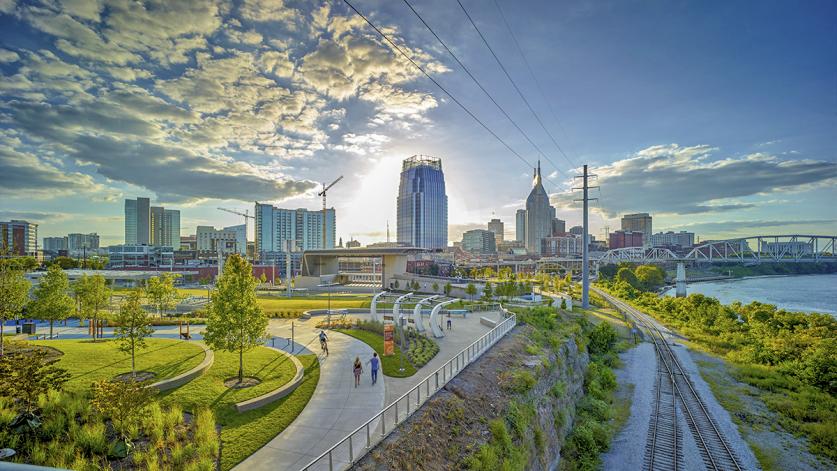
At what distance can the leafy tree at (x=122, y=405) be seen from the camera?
1058cm

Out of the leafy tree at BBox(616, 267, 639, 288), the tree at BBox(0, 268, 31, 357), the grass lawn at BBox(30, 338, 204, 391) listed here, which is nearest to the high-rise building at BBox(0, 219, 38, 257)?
the tree at BBox(0, 268, 31, 357)

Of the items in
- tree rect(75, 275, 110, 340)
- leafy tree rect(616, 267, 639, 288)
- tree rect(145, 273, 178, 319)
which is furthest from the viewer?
leafy tree rect(616, 267, 639, 288)

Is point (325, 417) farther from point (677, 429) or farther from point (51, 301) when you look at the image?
point (51, 301)

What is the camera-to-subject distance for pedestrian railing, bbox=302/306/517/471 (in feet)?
32.7

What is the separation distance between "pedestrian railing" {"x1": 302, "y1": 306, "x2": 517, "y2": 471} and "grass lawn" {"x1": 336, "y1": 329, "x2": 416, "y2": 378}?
2919mm

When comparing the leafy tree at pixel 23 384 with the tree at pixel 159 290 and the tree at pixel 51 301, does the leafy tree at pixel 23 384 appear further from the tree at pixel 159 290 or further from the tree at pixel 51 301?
the tree at pixel 159 290

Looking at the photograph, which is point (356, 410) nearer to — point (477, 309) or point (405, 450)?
point (405, 450)

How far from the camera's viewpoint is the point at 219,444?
11273 mm

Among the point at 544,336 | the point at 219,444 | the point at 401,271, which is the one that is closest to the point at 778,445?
the point at 544,336

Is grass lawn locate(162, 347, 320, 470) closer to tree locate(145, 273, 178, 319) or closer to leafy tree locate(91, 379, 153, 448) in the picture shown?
leafy tree locate(91, 379, 153, 448)

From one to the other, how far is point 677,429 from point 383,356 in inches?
658

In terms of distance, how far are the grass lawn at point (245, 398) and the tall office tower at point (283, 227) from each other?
6234 inches

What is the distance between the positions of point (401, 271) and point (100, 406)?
68.5 metres

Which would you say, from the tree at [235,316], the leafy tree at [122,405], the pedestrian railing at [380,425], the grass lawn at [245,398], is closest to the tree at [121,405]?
the leafy tree at [122,405]
